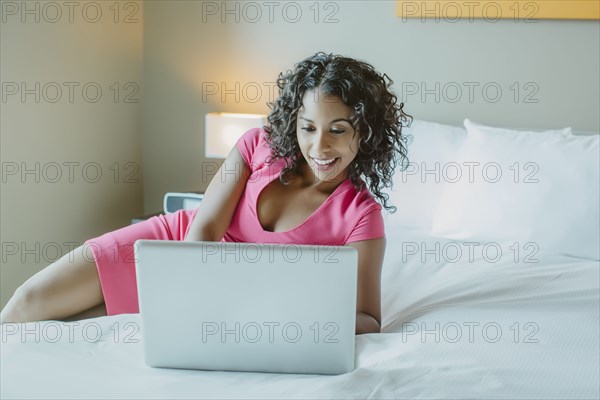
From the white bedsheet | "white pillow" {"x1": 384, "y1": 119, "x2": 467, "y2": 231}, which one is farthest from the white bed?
"white pillow" {"x1": 384, "y1": 119, "x2": 467, "y2": 231}

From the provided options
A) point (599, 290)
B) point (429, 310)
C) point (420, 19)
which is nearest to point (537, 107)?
point (420, 19)

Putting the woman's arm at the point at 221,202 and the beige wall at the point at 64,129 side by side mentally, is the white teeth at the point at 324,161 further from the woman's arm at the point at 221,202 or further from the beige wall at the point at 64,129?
the beige wall at the point at 64,129

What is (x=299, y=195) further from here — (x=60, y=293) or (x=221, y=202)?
(x=60, y=293)

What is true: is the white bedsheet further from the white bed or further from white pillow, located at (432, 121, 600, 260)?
white pillow, located at (432, 121, 600, 260)

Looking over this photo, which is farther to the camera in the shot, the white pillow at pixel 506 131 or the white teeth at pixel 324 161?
the white pillow at pixel 506 131

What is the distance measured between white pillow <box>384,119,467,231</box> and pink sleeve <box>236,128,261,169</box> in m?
0.95

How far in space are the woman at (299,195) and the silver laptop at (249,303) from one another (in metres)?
0.32

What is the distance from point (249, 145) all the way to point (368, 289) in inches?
21.5

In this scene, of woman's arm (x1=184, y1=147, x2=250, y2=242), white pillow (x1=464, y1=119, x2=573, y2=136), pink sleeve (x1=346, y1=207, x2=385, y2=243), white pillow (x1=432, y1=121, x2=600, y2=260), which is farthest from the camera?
white pillow (x1=464, y1=119, x2=573, y2=136)

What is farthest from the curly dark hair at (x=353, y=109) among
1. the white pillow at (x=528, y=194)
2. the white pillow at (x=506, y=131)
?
the white pillow at (x=506, y=131)

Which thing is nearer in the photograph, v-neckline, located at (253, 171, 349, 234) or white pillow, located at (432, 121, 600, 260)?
v-neckline, located at (253, 171, 349, 234)

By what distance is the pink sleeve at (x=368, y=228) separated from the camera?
6.31ft

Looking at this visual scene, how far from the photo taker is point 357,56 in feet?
11.6

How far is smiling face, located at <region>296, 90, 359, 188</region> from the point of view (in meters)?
1.88
